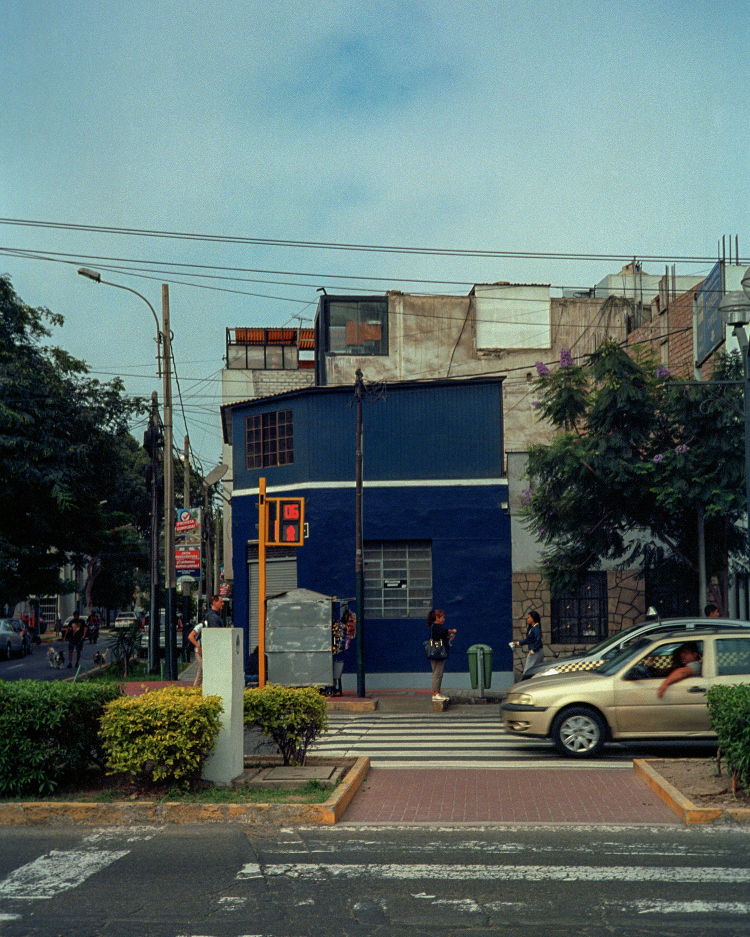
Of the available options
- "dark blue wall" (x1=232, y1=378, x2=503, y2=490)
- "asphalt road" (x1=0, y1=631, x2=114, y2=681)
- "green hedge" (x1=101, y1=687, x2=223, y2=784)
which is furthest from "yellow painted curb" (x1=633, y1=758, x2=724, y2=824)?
"asphalt road" (x1=0, y1=631, x2=114, y2=681)

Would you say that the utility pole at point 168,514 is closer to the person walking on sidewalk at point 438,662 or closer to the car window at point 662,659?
the person walking on sidewalk at point 438,662

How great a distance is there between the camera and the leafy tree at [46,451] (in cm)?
3219

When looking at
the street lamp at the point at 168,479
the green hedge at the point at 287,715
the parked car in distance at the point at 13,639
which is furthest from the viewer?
the parked car in distance at the point at 13,639

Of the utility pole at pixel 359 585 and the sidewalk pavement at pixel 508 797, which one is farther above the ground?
the utility pole at pixel 359 585

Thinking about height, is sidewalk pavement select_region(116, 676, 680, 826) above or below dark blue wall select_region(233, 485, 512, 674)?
below

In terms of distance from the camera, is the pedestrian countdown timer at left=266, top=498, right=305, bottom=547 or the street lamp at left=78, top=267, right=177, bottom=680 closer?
the pedestrian countdown timer at left=266, top=498, right=305, bottom=547

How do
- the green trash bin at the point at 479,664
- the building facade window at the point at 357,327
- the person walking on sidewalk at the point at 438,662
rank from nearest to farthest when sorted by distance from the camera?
1. the person walking on sidewalk at the point at 438,662
2. the green trash bin at the point at 479,664
3. the building facade window at the point at 357,327

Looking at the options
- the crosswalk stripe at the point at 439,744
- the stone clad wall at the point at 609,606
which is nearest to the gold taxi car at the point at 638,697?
the crosswalk stripe at the point at 439,744

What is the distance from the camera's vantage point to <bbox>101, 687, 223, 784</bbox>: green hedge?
943 centimetres

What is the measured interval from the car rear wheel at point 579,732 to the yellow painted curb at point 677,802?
146 cm

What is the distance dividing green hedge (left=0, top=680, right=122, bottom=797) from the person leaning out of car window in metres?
6.96

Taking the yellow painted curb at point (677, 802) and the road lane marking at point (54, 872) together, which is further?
the yellow painted curb at point (677, 802)

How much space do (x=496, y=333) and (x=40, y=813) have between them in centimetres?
2967

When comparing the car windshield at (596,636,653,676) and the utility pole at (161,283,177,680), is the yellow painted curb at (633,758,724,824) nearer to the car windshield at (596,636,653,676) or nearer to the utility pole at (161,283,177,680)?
the car windshield at (596,636,653,676)
